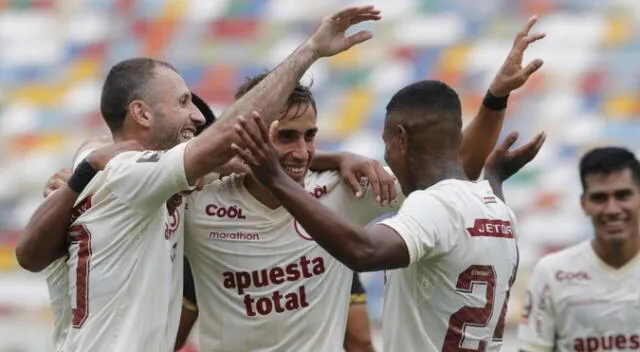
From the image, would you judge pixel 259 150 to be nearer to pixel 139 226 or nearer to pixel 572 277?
pixel 139 226

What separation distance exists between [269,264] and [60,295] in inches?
39.5

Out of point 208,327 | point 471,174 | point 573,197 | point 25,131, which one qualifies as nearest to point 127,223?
point 208,327

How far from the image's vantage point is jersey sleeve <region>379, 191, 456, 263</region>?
5.07m

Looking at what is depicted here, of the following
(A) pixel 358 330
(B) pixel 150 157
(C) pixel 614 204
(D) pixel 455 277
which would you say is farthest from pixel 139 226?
(C) pixel 614 204

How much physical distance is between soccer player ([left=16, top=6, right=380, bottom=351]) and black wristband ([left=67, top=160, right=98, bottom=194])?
22mm

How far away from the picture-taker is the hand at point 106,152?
5402 millimetres

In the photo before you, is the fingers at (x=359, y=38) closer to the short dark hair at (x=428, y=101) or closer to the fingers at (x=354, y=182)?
the short dark hair at (x=428, y=101)

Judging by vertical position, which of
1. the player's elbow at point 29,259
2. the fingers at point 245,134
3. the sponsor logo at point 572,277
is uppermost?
the fingers at point 245,134

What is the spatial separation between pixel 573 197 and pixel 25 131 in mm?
7131

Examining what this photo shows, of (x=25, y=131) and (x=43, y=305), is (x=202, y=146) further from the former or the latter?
(x=25, y=131)

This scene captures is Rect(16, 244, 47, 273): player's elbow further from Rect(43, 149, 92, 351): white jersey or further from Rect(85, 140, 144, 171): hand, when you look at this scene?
Rect(85, 140, 144, 171): hand

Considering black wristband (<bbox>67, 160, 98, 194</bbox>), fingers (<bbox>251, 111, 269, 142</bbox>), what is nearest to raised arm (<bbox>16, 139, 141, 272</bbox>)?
black wristband (<bbox>67, 160, 98, 194</bbox>)

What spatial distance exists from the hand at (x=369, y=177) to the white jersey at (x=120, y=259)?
107 cm

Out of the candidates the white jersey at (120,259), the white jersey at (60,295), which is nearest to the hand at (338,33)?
the white jersey at (120,259)
